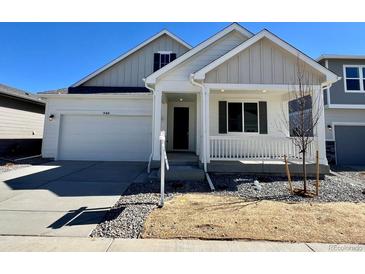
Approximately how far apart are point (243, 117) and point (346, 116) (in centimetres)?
767

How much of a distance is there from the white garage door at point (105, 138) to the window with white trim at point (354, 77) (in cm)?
1196

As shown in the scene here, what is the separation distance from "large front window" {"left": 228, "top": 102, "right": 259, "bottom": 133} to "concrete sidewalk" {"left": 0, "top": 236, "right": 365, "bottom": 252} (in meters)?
6.65

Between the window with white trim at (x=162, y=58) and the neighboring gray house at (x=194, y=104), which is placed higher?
the window with white trim at (x=162, y=58)

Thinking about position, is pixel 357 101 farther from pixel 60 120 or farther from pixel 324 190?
pixel 60 120

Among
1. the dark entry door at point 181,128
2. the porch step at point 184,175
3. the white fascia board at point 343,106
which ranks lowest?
the porch step at point 184,175

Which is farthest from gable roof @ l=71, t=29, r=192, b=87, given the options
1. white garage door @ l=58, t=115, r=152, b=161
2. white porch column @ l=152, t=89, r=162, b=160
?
white porch column @ l=152, t=89, r=162, b=160

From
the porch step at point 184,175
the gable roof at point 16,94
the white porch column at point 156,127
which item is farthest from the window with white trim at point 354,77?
the gable roof at point 16,94

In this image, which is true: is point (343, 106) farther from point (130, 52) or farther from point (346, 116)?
point (130, 52)

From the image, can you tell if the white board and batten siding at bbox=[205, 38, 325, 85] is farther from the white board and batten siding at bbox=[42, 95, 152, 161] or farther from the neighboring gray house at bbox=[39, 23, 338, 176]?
the white board and batten siding at bbox=[42, 95, 152, 161]

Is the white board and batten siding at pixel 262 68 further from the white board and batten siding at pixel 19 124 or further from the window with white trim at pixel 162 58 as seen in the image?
the white board and batten siding at pixel 19 124

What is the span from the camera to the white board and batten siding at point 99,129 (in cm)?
1082

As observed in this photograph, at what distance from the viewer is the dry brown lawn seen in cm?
330

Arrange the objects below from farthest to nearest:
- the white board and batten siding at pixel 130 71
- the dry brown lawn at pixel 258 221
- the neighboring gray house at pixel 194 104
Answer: the white board and batten siding at pixel 130 71
the neighboring gray house at pixel 194 104
the dry brown lawn at pixel 258 221
